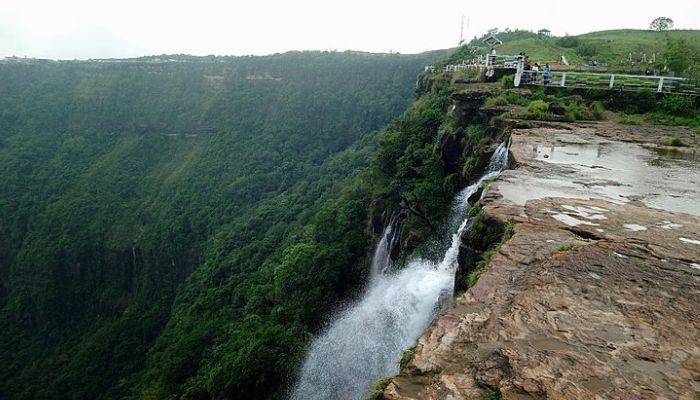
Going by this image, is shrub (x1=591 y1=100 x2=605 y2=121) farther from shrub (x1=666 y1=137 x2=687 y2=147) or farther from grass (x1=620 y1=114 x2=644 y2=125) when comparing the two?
shrub (x1=666 y1=137 x2=687 y2=147)

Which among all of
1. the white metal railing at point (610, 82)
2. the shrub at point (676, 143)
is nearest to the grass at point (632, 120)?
the white metal railing at point (610, 82)

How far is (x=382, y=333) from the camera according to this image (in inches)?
348

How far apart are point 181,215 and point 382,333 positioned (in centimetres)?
5337

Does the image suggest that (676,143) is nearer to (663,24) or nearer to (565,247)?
(565,247)

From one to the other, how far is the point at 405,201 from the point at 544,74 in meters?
7.37

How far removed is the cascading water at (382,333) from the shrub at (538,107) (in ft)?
11.3

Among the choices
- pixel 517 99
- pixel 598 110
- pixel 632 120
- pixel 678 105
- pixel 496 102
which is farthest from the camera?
pixel 517 99

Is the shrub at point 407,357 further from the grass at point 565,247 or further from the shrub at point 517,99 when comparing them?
the shrub at point 517,99

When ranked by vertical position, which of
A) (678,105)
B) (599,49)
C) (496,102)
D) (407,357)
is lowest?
(407,357)

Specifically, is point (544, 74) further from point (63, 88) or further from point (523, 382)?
point (63, 88)

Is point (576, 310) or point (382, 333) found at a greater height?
point (576, 310)

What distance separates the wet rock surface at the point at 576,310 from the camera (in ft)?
11.9

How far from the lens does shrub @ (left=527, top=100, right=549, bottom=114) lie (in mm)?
14633

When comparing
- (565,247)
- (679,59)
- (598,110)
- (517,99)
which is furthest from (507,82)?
(565,247)
